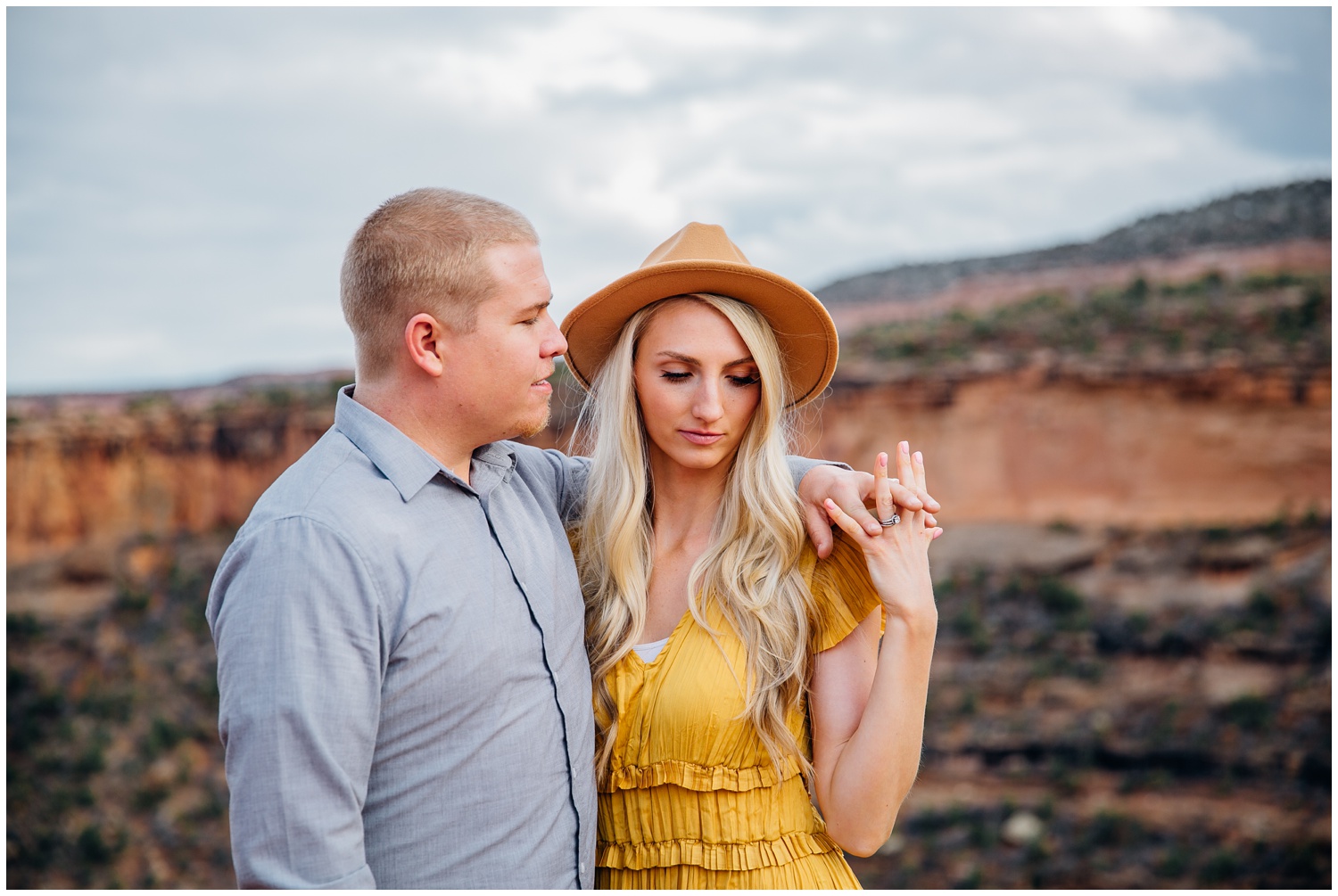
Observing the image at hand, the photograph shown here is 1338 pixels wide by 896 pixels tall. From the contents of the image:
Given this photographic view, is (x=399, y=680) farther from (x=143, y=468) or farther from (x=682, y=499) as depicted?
(x=143, y=468)

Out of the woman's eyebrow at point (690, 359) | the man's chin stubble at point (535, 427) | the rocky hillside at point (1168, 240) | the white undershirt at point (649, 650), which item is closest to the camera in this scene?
the man's chin stubble at point (535, 427)

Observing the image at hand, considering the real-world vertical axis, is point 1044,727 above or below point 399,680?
below

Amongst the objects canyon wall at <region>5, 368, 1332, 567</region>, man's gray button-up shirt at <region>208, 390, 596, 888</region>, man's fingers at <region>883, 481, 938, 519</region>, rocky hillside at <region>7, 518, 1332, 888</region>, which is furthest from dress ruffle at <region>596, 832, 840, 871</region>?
canyon wall at <region>5, 368, 1332, 567</region>

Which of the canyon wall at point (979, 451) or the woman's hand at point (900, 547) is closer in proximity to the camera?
the woman's hand at point (900, 547)

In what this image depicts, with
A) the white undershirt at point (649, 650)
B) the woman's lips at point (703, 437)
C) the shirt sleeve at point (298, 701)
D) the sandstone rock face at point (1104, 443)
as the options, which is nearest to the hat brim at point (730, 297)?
the woman's lips at point (703, 437)

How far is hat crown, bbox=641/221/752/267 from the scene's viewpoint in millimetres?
2713

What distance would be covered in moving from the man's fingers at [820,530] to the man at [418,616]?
0.23 meters

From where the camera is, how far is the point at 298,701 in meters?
1.74

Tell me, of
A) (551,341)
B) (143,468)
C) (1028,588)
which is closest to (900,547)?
(551,341)

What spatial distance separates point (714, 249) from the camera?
2.74m

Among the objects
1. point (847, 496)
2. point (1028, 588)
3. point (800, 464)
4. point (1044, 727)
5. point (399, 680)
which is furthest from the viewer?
point (1028, 588)

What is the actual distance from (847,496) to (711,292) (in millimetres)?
668

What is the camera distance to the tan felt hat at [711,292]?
8.77 feet

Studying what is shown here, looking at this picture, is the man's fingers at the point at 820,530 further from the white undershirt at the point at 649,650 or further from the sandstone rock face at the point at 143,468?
the sandstone rock face at the point at 143,468
